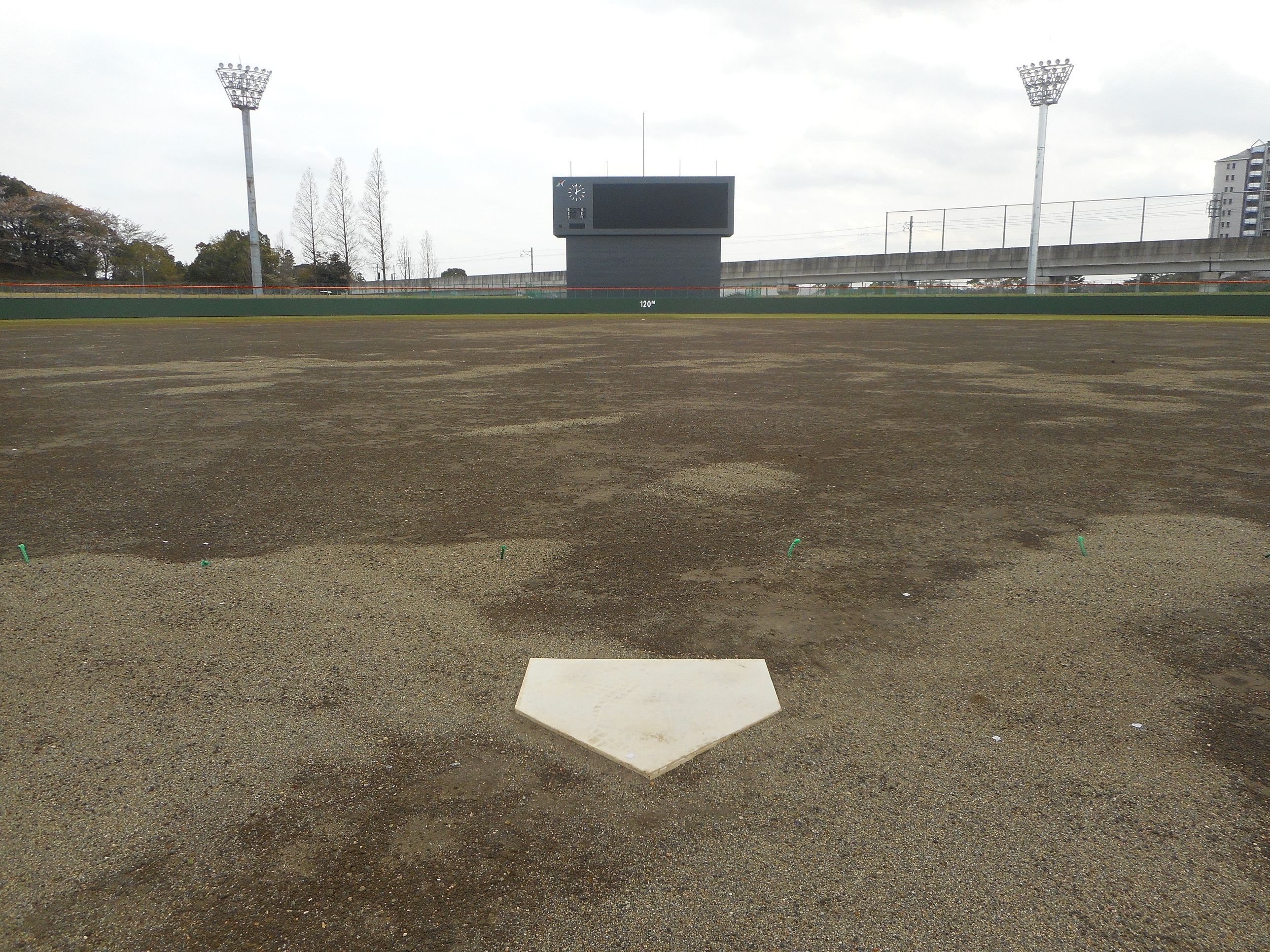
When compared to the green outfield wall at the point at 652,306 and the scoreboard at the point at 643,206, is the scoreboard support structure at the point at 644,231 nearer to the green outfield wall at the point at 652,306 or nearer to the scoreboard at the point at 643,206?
the scoreboard at the point at 643,206

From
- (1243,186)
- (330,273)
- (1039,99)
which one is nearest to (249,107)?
(330,273)

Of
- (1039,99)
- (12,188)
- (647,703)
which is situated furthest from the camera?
(12,188)

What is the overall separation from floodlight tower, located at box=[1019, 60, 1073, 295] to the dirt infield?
3735 centimetres

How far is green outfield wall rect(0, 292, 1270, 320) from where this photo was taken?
32.7 meters

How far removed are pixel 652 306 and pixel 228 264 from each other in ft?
126

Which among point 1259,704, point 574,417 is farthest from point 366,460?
point 1259,704

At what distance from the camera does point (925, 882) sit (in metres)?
1.95

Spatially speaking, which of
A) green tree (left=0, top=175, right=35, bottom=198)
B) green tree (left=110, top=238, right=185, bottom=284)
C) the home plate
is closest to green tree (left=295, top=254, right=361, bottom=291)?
green tree (left=110, top=238, right=185, bottom=284)

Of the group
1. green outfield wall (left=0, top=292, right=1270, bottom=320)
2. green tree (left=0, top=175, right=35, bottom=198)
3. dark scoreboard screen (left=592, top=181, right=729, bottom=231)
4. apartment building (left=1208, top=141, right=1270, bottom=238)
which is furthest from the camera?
apartment building (left=1208, top=141, right=1270, bottom=238)

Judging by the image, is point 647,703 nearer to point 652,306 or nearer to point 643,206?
point 652,306

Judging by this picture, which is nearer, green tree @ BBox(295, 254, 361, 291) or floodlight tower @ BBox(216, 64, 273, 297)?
floodlight tower @ BBox(216, 64, 273, 297)

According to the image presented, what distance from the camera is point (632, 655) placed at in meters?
3.21

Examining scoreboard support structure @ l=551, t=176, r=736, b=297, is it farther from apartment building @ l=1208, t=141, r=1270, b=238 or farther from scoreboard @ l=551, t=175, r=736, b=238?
apartment building @ l=1208, t=141, r=1270, b=238

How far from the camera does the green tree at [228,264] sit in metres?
59.8
